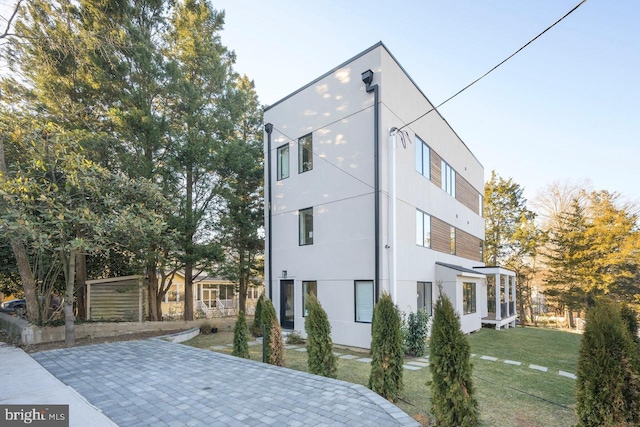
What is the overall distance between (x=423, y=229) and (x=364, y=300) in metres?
3.92

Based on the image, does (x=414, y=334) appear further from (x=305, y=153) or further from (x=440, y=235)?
(x=305, y=153)

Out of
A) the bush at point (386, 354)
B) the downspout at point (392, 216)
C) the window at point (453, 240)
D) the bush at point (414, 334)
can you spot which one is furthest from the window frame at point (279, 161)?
the bush at point (386, 354)

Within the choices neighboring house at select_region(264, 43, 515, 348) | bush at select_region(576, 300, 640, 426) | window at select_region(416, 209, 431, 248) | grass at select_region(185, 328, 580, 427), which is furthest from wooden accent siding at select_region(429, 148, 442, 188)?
bush at select_region(576, 300, 640, 426)

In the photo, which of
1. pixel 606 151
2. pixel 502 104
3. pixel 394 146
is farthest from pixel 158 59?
pixel 606 151

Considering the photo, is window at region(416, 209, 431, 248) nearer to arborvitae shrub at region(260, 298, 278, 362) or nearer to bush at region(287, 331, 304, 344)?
bush at region(287, 331, 304, 344)

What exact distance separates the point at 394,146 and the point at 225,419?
8085mm

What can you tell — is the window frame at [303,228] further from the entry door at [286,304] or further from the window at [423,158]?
the window at [423,158]

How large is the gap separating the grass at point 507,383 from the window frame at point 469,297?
2514mm

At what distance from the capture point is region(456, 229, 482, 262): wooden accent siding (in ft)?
53.9

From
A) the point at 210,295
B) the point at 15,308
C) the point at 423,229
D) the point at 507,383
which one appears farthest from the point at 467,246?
A: the point at 15,308

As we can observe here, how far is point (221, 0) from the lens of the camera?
14.2 metres

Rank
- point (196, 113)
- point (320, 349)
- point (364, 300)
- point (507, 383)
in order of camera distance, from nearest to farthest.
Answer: point (320, 349) → point (507, 383) → point (364, 300) → point (196, 113)

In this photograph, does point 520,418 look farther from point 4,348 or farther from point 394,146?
point 4,348

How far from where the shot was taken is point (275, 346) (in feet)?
23.3
